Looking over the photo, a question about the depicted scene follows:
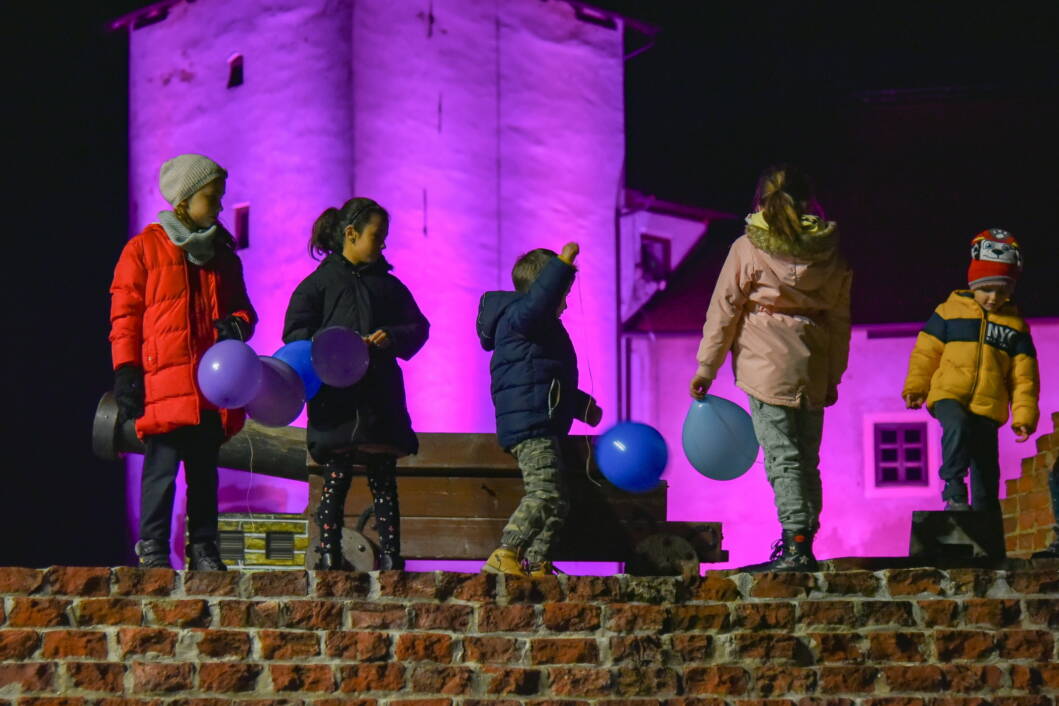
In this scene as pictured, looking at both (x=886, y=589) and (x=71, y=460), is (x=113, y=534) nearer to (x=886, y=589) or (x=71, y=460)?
(x=71, y=460)

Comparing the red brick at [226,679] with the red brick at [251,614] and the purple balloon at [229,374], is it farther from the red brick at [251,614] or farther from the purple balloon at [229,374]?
the purple balloon at [229,374]

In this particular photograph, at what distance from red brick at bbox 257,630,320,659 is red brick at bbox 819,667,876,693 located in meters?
1.80

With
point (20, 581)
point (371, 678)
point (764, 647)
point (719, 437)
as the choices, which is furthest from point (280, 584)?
point (719, 437)

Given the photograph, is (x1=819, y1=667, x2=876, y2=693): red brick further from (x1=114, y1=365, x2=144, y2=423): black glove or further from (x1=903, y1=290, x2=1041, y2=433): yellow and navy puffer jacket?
(x1=114, y1=365, x2=144, y2=423): black glove

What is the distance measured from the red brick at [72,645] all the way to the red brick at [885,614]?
Answer: 273cm

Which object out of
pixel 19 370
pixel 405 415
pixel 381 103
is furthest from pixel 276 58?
pixel 405 415

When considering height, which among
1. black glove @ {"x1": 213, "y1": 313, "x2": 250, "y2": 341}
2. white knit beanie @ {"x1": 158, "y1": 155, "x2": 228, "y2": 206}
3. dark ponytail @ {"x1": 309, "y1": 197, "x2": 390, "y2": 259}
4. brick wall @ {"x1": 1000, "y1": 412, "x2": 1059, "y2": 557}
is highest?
white knit beanie @ {"x1": 158, "y1": 155, "x2": 228, "y2": 206}

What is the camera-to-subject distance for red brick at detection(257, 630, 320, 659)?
5703 millimetres

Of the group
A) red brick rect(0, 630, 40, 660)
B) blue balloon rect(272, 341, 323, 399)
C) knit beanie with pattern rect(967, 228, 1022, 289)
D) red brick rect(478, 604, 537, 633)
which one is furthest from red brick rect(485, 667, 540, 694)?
knit beanie with pattern rect(967, 228, 1022, 289)

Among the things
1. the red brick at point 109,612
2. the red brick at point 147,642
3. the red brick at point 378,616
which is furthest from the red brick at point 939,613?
the red brick at point 109,612

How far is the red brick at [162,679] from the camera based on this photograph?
564 centimetres

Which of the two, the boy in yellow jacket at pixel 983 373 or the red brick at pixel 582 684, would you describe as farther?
the boy in yellow jacket at pixel 983 373

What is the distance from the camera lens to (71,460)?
19266 mm

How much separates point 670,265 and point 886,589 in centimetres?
1560
